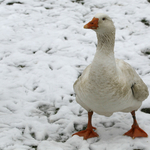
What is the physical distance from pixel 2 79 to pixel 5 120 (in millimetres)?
1310

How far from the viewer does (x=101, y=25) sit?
269cm

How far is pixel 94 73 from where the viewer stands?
2.76 meters

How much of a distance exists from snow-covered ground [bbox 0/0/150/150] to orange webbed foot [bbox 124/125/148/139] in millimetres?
73

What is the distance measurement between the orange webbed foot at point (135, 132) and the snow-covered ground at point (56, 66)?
0.07m

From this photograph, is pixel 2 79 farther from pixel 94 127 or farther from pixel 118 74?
pixel 118 74

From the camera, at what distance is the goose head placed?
2.68 metres

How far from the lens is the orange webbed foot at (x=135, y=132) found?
11.2 feet

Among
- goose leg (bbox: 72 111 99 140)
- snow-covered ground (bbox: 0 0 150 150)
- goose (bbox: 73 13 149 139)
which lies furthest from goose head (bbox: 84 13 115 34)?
snow-covered ground (bbox: 0 0 150 150)

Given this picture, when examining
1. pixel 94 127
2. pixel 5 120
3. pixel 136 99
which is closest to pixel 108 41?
pixel 136 99

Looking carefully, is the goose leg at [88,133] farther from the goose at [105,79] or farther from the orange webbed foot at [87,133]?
the goose at [105,79]

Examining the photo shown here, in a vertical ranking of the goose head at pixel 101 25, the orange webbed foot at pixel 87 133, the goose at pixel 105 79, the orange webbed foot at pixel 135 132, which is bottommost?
the orange webbed foot at pixel 87 133

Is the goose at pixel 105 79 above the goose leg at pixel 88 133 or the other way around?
above

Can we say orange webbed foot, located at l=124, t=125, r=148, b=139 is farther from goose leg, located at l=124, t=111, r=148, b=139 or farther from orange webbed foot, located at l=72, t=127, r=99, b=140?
orange webbed foot, located at l=72, t=127, r=99, b=140

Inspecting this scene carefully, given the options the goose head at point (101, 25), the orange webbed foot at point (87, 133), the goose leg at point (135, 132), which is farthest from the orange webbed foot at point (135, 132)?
the goose head at point (101, 25)
